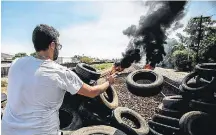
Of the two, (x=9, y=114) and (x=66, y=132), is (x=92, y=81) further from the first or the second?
(x=9, y=114)

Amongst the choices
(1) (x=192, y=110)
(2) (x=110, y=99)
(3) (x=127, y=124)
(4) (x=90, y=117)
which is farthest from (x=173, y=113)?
(4) (x=90, y=117)

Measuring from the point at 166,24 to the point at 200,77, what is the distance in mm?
8452

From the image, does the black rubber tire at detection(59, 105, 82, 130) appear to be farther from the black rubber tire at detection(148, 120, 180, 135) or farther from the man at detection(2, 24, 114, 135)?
the man at detection(2, 24, 114, 135)

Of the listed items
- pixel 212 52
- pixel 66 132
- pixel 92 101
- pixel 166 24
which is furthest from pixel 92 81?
pixel 212 52

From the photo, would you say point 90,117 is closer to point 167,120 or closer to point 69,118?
point 69,118

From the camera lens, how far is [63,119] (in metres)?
7.93

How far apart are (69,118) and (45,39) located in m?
4.95

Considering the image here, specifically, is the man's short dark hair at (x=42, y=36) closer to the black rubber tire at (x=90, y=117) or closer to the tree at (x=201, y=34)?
the black rubber tire at (x=90, y=117)

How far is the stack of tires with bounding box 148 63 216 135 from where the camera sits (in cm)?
706

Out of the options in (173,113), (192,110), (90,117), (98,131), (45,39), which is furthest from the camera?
(173,113)

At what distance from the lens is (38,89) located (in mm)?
2977

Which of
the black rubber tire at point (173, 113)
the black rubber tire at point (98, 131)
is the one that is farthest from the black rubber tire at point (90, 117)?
the black rubber tire at point (173, 113)

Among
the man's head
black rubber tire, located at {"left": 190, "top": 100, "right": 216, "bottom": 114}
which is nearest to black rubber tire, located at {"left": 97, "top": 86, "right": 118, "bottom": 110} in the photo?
black rubber tire, located at {"left": 190, "top": 100, "right": 216, "bottom": 114}

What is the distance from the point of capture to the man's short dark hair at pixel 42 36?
10.1 feet
